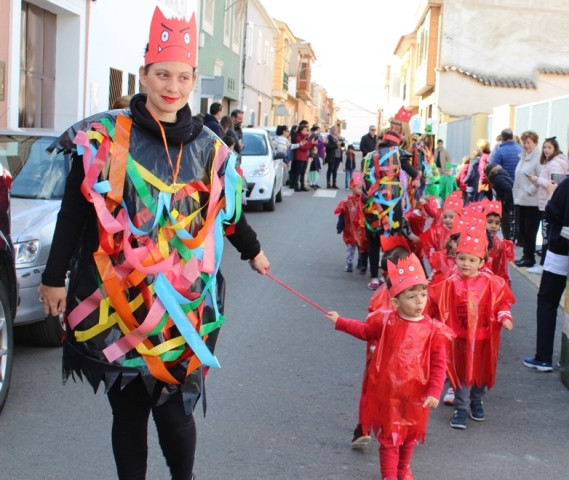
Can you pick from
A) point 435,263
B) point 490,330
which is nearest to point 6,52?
point 435,263

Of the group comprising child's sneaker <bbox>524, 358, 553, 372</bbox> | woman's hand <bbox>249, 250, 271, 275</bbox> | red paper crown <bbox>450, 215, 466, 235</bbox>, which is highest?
red paper crown <bbox>450, 215, 466, 235</bbox>

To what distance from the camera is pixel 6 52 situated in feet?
44.9

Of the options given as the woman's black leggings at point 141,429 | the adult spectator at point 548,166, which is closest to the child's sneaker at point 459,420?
the woman's black leggings at point 141,429

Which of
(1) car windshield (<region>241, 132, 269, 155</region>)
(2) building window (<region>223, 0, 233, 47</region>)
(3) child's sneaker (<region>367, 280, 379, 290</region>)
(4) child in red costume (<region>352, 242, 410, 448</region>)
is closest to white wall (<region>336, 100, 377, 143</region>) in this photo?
(2) building window (<region>223, 0, 233, 47</region>)

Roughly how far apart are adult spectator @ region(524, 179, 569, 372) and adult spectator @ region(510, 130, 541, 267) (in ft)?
18.8

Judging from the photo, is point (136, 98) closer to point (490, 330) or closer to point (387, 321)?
point (387, 321)

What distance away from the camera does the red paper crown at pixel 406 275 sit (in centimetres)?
434

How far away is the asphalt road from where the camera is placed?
4652mm

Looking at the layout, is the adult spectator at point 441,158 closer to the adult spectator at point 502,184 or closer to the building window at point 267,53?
the adult spectator at point 502,184

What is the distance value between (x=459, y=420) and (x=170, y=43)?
313cm

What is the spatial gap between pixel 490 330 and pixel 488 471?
3.33 ft

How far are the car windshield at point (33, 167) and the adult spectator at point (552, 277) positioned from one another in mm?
3815

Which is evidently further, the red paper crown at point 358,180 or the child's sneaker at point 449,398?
the red paper crown at point 358,180

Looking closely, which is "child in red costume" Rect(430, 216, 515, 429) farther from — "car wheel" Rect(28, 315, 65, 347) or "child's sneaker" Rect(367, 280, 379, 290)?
"child's sneaker" Rect(367, 280, 379, 290)
